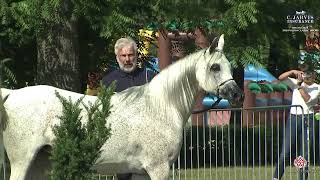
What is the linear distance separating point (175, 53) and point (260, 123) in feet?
6.82

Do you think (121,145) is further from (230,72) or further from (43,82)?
(43,82)

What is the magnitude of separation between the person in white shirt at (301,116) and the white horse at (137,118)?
4491 mm

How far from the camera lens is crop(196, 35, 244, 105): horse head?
7.75m

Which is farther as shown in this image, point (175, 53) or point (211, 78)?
point (175, 53)

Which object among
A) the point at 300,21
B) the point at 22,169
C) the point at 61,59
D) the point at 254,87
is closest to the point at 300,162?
the point at 300,21

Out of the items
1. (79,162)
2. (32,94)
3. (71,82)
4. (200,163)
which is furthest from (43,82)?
(79,162)

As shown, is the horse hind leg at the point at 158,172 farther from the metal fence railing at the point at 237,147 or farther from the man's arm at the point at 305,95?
the man's arm at the point at 305,95

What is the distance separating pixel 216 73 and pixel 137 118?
0.85m

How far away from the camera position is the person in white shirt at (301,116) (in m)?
12.2

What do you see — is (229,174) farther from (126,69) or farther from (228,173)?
(126,69)

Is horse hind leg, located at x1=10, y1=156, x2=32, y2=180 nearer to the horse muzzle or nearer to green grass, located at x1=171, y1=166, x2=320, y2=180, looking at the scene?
the horse muzzle

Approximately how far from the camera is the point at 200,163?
43.0 feet

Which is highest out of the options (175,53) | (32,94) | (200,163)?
(175,53)

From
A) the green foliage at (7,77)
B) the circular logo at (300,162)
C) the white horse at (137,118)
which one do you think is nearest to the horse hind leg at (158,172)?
the white horse at (137,118)
